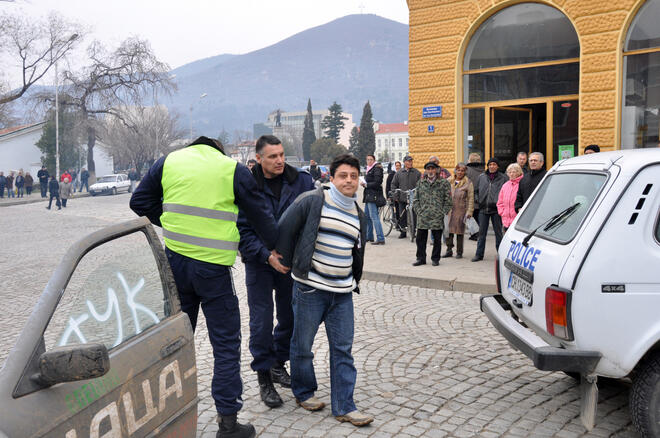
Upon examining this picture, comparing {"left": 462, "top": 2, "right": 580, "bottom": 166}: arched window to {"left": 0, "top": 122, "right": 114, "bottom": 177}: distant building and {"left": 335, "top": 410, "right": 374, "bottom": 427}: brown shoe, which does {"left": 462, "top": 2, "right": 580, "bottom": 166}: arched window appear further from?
{"left": 0, "top": 122, "right": 114, "bottom": 177}: distant building

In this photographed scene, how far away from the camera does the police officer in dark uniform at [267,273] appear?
4.18 m

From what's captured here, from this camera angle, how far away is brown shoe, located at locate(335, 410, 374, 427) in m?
3.88

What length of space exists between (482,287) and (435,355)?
300cm

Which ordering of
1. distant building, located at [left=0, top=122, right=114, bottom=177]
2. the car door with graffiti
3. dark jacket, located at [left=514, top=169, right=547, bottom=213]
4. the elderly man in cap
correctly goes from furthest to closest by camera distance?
distant building, located at [left=0, top=122, right=114, bottom=177], the elderly man in cap, dark jacket, located at [left=514, top=169, right=547, bottom=213], the car door with graffiti

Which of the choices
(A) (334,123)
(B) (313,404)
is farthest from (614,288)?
(A) (334,123)

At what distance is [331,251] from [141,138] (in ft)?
192

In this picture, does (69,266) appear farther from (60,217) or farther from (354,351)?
(60,217)

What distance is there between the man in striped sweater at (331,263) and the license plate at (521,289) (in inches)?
45.4

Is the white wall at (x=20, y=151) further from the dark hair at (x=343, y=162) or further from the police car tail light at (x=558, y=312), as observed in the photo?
the police car tail light at (x=558, y=312)

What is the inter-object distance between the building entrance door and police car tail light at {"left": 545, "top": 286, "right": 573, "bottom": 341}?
10.6 m

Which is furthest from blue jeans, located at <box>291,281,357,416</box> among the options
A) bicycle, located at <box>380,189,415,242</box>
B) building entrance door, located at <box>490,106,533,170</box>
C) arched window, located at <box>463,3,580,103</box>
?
A: building entrance door, located at <box>490,106,533,170</box>

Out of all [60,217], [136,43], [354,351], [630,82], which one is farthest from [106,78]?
[354,351]

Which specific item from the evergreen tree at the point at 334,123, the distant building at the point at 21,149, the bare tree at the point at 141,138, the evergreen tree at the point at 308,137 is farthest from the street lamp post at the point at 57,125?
the evergreen tree at the point at 308,137

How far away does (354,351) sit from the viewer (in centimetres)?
550
